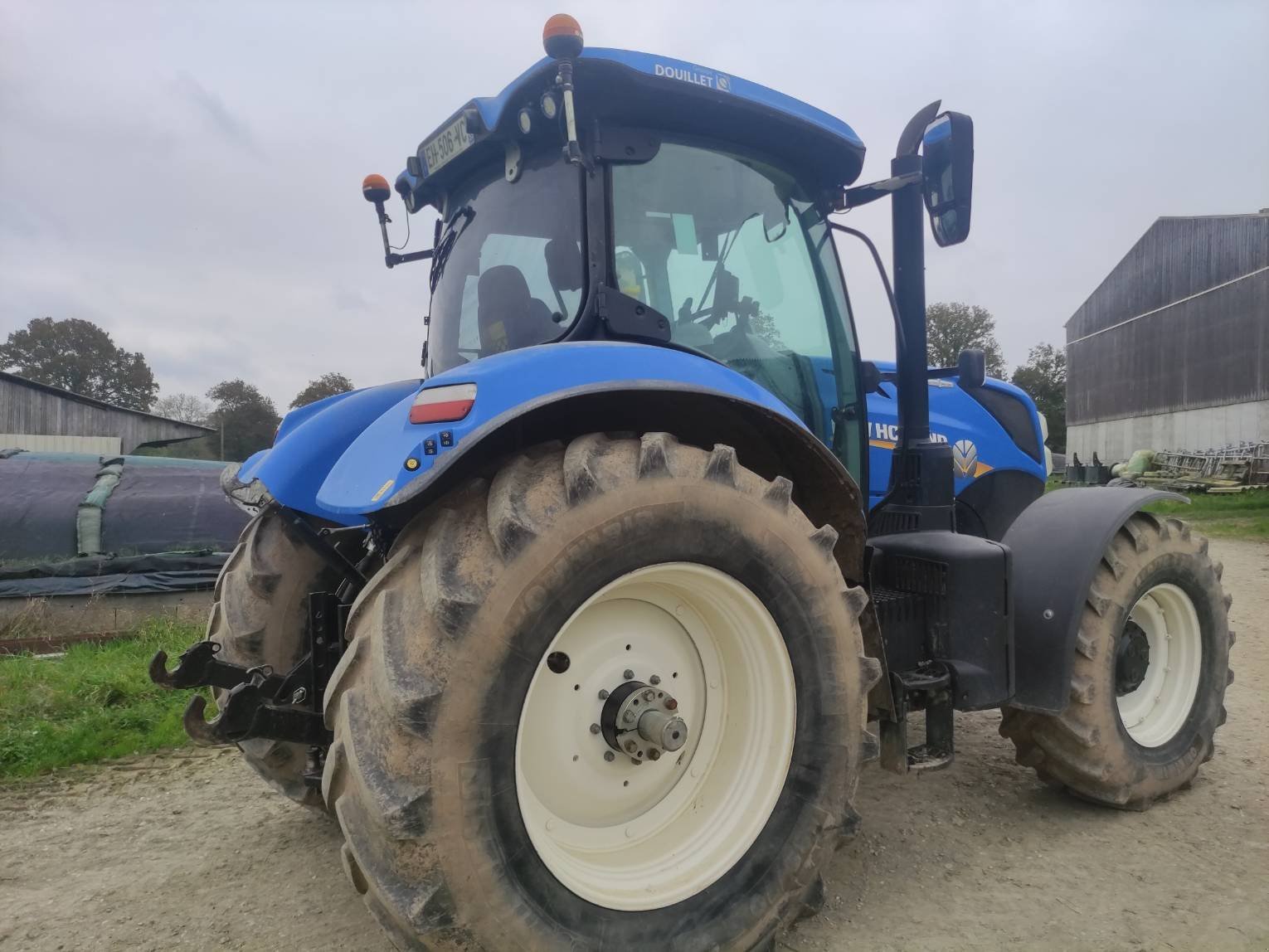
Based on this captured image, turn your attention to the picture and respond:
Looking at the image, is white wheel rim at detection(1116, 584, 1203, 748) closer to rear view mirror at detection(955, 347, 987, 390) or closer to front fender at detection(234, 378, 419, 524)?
rear view mirror at detection(955, 347, 987, 390)

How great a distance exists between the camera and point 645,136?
2590mm

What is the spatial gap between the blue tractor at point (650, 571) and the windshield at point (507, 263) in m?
0.02

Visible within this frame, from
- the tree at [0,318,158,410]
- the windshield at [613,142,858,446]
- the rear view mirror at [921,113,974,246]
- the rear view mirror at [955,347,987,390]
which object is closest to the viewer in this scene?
the windshield at [613,142,858,446]

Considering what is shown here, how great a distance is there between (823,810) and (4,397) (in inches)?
1149

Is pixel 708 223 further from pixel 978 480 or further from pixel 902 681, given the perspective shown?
pixel 978 480

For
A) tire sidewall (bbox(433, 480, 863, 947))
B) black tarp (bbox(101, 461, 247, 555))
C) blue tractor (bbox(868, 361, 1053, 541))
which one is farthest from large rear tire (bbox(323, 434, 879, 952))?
black tarp (bbox(101, 461, 247, 555))

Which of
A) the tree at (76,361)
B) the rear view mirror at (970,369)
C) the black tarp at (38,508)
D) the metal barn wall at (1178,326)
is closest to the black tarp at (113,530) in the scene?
the black tarp at (38,508)

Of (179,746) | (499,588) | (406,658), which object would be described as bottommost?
(179,746)

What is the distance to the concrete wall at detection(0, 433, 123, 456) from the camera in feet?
76.3

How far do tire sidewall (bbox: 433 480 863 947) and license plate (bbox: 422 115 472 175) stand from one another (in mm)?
1420

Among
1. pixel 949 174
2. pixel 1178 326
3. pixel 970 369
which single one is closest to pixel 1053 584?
pixel 970 369

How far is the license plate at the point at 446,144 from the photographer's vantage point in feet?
8.77

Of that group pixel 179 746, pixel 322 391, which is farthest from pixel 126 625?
pixel 322 391

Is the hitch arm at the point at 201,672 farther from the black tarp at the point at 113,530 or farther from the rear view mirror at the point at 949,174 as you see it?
the black tarp at the point at 113,530
